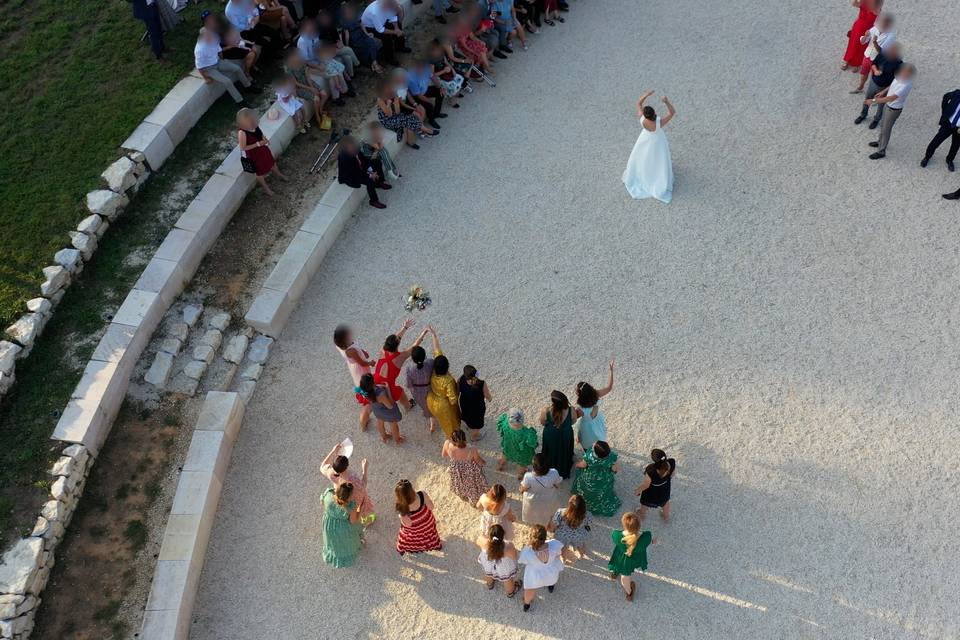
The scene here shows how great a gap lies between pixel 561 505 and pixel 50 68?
11.5 m

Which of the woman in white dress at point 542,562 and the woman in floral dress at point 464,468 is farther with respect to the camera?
the woman in floral dress at point 464,468

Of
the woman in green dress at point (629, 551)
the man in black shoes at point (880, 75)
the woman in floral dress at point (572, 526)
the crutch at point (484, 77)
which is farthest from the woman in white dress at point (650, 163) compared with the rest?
the woman in green dress at point (629, 551)

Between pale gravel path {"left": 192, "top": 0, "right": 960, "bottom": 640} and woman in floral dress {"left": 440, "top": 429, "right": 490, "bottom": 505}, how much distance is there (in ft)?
1.39

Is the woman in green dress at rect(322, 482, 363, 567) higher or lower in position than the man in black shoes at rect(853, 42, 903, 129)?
lower

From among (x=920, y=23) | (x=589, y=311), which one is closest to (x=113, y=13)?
(x=589, y=311)

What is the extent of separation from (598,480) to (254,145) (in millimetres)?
7428

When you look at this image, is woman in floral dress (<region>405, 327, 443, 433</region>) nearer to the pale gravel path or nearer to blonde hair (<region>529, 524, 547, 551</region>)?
the pale gravel path

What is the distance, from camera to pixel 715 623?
8531 millimetres

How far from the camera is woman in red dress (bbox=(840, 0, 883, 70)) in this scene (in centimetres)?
1409

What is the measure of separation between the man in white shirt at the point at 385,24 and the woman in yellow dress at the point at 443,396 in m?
7.93

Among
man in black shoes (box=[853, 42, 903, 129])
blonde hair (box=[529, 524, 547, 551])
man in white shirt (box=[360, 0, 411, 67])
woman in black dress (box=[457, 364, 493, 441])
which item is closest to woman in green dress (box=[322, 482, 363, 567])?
woman in black dress (box=[457, 364, 493, 441])

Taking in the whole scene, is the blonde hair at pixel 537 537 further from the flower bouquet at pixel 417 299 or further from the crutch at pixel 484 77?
the crutch at pixel 484 77

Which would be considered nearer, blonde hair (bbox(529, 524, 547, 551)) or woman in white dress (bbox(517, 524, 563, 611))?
blonde hair (bbox(529, 524, 547, 551))

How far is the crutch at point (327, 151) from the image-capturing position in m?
13.3
